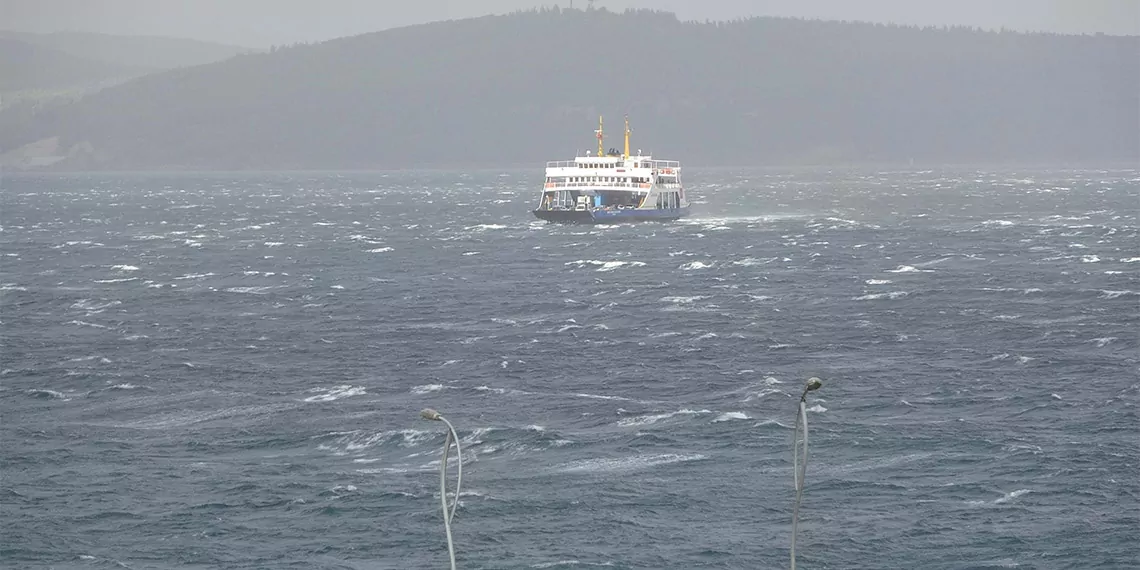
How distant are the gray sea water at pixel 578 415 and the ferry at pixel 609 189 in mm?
48352

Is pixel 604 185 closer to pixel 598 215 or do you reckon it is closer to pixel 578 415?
pixel 598 215

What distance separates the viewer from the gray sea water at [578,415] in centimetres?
4281

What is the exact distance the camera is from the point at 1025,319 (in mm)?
78875

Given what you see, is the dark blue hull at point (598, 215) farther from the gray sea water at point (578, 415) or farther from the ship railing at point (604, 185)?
the gray sea water at point (578, 415)

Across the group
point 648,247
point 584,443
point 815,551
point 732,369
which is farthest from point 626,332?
point 648,247

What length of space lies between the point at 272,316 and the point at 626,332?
68.0 ft

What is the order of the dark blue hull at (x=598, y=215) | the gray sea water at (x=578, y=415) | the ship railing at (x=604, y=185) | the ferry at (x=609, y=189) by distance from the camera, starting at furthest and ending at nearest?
1. the ship railing at (x=604, y=185)
2. the ferry at (x=609, y=189)
3. the dark blue hull at (x=598, y=215)
4. the gray sea water at (x=578, y=415)

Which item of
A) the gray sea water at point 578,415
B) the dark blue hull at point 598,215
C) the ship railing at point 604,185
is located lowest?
the dark blue hull at point 598,215

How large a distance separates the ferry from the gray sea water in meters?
48.4

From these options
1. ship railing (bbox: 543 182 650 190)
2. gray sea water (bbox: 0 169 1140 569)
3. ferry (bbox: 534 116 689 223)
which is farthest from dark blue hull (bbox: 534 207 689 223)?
gray sea water (bbox: 0 169 1140 569)

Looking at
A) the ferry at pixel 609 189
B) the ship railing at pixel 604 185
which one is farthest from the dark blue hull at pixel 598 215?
the ship railing at pixel 604 185

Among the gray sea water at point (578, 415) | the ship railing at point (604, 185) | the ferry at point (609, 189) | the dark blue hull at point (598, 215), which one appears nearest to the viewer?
the gray sea water at point (578, 415)

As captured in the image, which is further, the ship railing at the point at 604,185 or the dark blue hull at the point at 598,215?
the ship railing at the point at 604,185

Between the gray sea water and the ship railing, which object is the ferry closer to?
the ship railing
